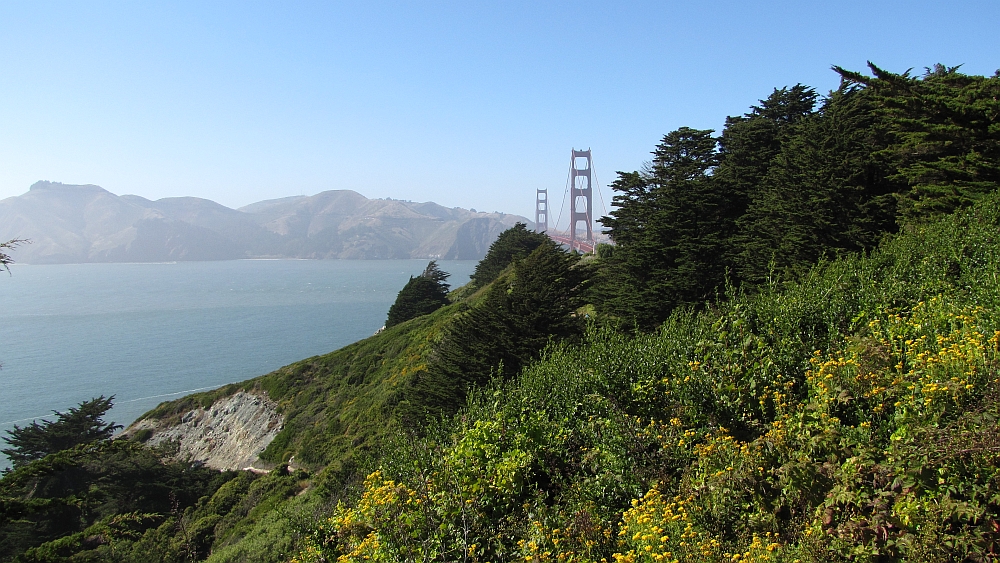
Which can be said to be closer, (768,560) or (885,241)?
(768,560)

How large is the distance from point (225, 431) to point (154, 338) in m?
50.3

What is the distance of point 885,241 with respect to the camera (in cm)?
1369

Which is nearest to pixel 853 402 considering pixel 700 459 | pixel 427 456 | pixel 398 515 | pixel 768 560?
pixel 700 459

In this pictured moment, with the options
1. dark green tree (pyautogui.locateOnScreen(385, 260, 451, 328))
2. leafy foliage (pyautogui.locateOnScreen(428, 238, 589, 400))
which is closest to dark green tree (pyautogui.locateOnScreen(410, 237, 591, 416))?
leafy foliage (pyautogui.locateOnScreen(428, 238, 589, 400))

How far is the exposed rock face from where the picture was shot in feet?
95.9

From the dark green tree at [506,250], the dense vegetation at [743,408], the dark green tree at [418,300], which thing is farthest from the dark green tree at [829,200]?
the dark green tree at [418,300]

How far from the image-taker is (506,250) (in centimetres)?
4453

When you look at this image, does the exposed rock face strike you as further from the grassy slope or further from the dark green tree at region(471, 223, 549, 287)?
the grassy slope

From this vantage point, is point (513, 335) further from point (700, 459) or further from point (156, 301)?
point (156, 301)

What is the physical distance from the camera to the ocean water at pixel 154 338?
51.0 metres

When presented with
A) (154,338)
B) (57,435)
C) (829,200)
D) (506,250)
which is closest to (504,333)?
(829,200)

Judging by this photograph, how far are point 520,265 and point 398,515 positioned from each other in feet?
49.3

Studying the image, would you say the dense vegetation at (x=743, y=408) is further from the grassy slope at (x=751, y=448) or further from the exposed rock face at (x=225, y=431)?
the exposed rock face at (x=225, y=431)

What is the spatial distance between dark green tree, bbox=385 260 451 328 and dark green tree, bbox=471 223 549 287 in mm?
3396
